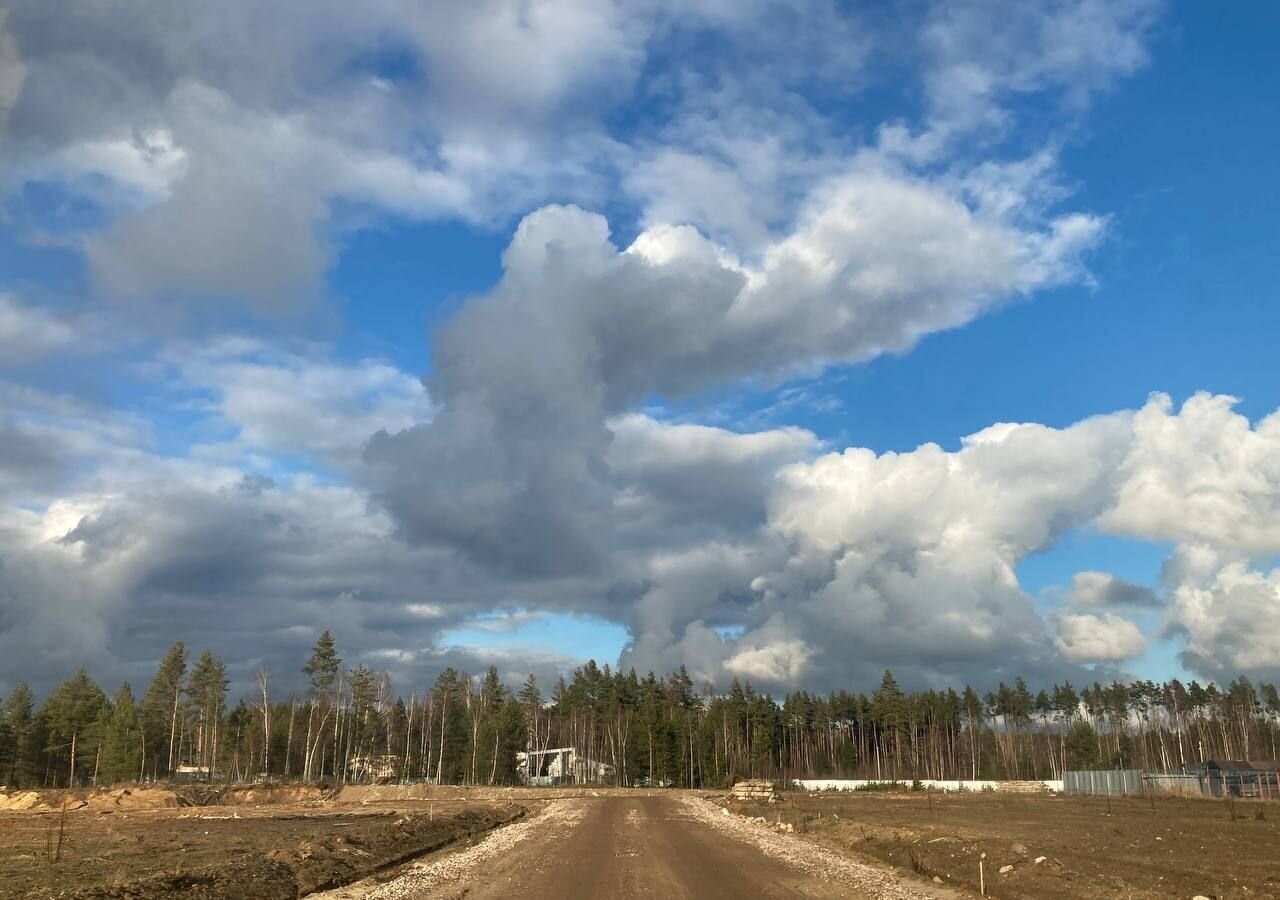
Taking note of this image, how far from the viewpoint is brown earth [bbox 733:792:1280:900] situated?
23000 millimetres

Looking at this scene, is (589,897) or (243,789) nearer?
(589,897)

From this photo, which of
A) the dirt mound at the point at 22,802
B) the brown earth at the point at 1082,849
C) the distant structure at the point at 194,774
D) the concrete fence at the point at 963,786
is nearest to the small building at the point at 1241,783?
the brown earth at the point at 1082,849

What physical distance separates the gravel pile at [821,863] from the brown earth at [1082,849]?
1437mm

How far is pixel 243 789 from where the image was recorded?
287 feet

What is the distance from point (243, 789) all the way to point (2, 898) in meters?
74.3

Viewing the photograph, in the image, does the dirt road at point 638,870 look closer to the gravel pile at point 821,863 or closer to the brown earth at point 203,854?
the gravel pile at point 821,863

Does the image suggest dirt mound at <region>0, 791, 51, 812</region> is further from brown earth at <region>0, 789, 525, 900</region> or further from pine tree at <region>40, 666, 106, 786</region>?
pine tree at <region>40, 666, 106, 786</region>

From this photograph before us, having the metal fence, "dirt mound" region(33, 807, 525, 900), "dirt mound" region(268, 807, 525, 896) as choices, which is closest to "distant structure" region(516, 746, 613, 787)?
the metal fence

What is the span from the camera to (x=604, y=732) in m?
150

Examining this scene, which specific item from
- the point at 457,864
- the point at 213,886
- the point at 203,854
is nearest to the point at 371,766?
the point at 203,854

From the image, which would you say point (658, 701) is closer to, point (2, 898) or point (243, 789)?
point (243, 789)

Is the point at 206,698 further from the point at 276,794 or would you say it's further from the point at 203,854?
the point at 203,854

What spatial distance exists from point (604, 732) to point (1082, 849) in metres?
122

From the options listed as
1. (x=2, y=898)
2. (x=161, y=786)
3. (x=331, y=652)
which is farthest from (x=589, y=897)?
(x=331, y=652)
